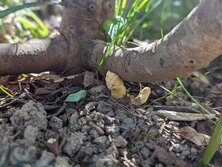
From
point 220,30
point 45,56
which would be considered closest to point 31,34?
point 45,56

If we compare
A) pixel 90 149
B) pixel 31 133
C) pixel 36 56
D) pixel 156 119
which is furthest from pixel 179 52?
pixel 36 56

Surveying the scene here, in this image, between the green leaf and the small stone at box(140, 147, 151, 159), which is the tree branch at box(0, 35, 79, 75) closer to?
the green leaf

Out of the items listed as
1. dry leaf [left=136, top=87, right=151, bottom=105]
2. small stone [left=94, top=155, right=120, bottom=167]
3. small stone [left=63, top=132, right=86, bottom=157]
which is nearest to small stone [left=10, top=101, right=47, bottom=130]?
small stone [left=63, top=132, right=86, bottom=157]

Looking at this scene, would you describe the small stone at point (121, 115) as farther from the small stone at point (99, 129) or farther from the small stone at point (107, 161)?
the small stone at point (107, 161)

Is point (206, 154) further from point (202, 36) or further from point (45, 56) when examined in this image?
point (45, 56)

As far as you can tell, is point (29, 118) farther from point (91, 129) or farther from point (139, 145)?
point (139, 145)

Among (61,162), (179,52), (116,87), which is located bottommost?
(61,162)
